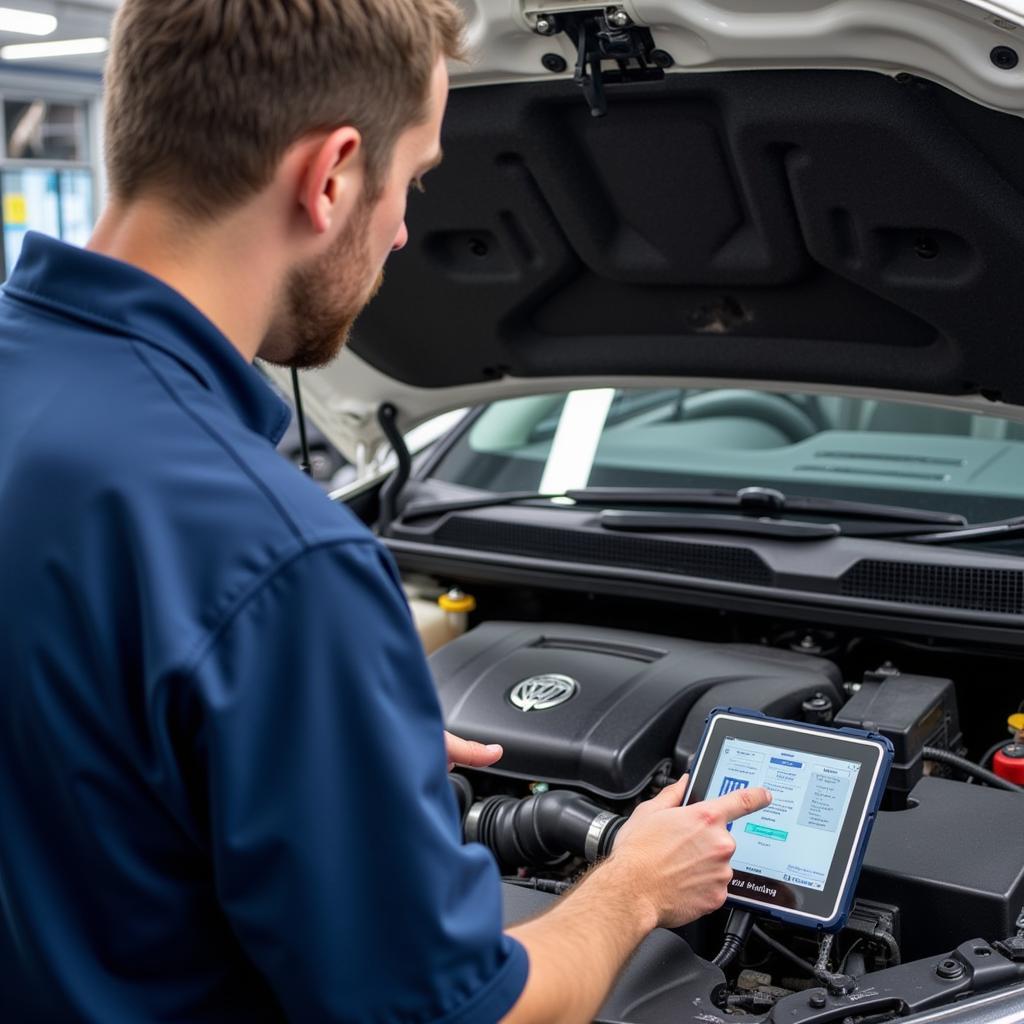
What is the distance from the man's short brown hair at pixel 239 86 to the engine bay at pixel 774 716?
40.8 inches

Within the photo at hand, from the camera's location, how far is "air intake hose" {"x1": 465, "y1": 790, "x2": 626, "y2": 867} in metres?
1.82

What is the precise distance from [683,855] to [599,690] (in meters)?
0.69

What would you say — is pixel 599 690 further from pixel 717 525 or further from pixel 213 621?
pixel 213 621

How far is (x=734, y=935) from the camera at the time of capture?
5.60 feet

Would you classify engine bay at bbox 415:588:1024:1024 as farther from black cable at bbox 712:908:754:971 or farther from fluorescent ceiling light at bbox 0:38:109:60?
fluorescent ceiling light at bbox 0:38:109:60

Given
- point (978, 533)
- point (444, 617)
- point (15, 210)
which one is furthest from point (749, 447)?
point (15, 210)

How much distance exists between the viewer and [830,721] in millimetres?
2045

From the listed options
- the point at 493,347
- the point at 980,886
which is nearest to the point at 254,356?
the point at 980,886

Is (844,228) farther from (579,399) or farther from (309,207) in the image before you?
(309,207)

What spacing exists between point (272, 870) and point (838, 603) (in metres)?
1.43

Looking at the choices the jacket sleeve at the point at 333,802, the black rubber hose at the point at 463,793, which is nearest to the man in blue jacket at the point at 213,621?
the jacket sleeve at the point at 333,802

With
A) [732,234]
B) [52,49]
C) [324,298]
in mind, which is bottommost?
[52,49]

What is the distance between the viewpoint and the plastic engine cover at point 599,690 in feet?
6.58

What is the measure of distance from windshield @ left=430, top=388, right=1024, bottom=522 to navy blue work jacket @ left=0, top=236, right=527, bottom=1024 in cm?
159
